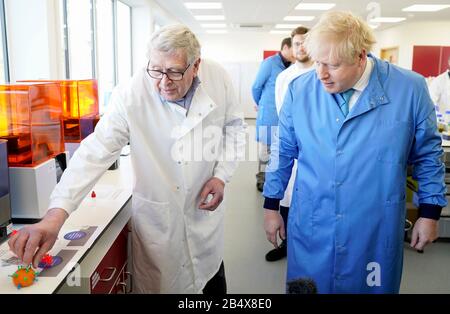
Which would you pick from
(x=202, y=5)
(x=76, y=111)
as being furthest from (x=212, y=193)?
(x=202, y=5)

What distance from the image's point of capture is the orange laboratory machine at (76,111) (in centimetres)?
211

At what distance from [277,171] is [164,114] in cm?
48

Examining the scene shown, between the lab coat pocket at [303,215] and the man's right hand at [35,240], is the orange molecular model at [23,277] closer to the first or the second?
the man's right hand at [35,240]

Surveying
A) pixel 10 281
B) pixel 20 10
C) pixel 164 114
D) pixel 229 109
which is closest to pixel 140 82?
pixel 164 114

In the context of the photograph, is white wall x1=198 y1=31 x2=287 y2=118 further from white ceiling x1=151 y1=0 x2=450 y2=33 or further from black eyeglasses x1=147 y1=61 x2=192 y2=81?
black eyeglasses x1=147 y1=61 x2=192 y2=81

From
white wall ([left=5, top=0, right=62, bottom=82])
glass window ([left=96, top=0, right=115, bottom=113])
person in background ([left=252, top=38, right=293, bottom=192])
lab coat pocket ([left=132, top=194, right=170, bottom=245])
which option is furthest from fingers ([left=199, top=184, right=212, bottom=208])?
glass window ([left=96, top=0, right=115, bottom=113])

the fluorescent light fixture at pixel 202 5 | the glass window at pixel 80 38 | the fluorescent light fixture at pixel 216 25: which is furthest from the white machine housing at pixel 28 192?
the fluorescent light fixture at pixel 216 25

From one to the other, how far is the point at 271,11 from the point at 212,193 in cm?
743

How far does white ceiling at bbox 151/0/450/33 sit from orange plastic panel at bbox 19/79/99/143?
4923mm

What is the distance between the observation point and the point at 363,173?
1318 mm

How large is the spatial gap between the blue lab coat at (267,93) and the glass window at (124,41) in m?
3.30

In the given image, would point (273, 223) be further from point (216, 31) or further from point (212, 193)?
point (216, 31)

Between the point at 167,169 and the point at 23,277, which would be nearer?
the point at 23,277
